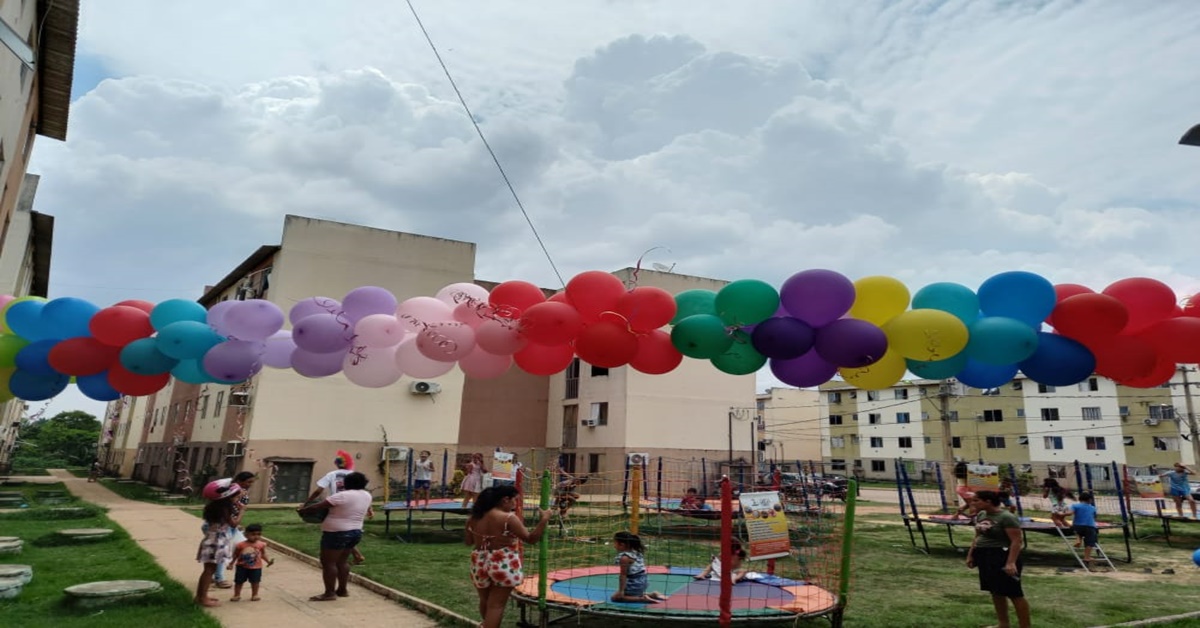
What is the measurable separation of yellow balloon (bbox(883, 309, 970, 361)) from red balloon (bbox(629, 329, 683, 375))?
231cm

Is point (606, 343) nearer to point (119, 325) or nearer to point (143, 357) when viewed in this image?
point (143, 357)

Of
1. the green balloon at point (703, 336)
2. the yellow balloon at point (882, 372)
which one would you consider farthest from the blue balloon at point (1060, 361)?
the green balloon at point (703, 336)

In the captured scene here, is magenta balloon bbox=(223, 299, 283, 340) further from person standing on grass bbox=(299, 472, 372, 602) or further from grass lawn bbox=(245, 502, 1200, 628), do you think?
grass lawn bbox=(245, 502, 1200, 628)

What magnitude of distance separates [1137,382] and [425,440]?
80.6ft

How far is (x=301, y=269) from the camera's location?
26.3m

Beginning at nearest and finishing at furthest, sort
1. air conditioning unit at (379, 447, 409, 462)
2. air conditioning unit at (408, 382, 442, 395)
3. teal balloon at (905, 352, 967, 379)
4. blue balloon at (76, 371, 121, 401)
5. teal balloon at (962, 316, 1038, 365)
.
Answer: teal balloon at (962, 316, 1038, 365)
teal balloon at (905, 352, 967, 379)
blue balloon at (76, 371, 121, 401)
air conditioning unit at (379, 447, 409, 462)
air conditioning unit at (408, 382, 442, 395)

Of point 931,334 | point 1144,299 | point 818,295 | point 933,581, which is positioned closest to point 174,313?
point 818,295

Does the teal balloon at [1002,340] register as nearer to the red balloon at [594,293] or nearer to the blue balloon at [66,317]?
the red balloon at [594,293]

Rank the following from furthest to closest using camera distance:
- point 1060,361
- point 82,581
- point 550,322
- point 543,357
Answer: point 82,581
point 543,357
point 550,322
point 1060,361

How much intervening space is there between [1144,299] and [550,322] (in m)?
5.87

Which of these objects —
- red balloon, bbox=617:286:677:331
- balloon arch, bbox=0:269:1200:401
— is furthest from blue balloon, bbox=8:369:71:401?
red balloon, bbox=617:286:677:331

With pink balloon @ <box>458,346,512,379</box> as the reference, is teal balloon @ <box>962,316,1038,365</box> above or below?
above

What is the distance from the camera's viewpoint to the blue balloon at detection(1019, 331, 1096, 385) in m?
6.68

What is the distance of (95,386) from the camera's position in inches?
326
